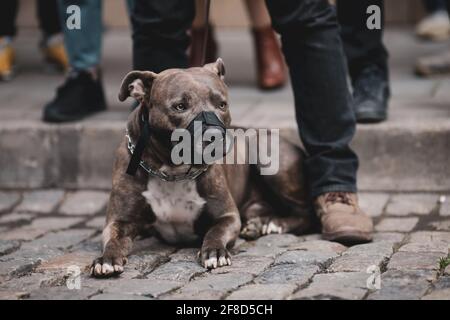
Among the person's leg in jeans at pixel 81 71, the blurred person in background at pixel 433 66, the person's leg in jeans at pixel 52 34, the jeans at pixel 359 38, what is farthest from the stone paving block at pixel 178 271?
the person's leg in jeans at pixel 52 34

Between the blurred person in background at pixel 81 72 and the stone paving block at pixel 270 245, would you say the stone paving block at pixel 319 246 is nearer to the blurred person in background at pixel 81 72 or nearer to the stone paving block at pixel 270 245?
the stone paving block at pixel 270 245

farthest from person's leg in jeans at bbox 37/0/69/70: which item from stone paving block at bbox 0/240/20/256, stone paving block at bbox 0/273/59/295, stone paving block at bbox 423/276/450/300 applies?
stone paving block at bbox 423/276/450/300

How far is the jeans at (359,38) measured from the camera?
4938mm

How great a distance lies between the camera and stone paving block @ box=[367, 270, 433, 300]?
314cm

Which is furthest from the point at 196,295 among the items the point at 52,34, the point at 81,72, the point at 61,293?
the point at 52,34

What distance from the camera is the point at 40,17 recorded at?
6383 millimetres

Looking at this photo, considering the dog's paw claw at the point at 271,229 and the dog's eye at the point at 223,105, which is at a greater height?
the dog's eye at the point at 223,105

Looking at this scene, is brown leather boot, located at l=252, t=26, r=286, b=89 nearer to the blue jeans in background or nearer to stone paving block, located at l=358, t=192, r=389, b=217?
the blue jeans in background

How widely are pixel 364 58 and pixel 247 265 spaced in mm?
1785

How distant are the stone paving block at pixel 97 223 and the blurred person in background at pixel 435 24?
3361 mm

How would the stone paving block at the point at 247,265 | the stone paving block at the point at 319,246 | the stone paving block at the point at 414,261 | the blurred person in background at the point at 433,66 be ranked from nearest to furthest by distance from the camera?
the stone paving block at the point at 414,261 < the stone paving block at the point at 247,265 < the stone paving block at the point at 319,246 < the blurred person in background at the point at 433,66

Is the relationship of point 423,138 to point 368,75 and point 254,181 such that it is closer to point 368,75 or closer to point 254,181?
point 368,75

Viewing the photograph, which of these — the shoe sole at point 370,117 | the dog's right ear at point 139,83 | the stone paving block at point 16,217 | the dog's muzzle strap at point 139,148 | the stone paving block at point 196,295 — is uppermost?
the dog's right ear at point 139,83
